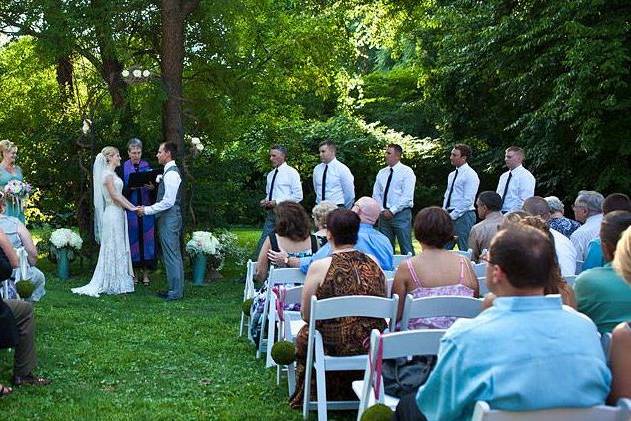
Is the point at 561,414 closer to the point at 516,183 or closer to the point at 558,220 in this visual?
the point at 558,220

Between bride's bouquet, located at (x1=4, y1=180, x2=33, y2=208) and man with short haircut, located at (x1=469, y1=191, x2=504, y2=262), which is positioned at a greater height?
bride's bouquet, located at (x1=4, y1=180, x2=33, y2=208)

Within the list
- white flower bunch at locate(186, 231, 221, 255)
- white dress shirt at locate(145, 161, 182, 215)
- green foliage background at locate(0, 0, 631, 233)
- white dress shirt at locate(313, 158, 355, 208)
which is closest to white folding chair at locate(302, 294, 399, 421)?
white dress shirt at locate(145, 161, 182, 215)

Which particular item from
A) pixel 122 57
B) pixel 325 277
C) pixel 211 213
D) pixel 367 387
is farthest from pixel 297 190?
pixel 367 387

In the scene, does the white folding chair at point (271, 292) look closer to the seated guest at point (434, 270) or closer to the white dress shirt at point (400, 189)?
the seated guest at point (434, 270)

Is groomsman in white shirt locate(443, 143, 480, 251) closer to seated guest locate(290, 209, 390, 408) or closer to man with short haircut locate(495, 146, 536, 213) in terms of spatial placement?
man with short haircut locate(495, 146, 536, 213)

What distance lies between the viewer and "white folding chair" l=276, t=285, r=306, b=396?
18.9ft

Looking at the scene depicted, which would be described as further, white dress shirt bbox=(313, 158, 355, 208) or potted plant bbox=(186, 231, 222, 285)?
potted plant bbox=(186, 231, 222, 285)

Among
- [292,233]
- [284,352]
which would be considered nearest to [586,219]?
[292,233]

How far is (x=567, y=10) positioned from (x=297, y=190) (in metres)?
5.60

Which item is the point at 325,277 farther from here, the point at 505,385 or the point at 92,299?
the point at 92,299

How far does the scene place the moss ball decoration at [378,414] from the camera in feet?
11.6

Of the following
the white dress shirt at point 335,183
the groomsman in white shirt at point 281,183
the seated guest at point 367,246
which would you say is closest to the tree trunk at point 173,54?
the groomsman in white shirt at point 281,183

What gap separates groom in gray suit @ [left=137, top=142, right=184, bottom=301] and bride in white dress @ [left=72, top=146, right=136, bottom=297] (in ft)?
1.35

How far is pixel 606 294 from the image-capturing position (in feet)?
12.9
